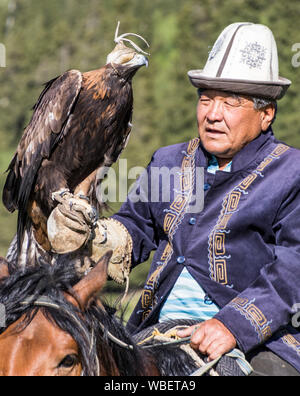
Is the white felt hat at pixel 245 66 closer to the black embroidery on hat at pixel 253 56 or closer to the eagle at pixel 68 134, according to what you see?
the black embroidery on hat at pixel 253 56

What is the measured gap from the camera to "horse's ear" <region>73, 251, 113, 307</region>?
1.88 meters

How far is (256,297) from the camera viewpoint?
244 centimetres

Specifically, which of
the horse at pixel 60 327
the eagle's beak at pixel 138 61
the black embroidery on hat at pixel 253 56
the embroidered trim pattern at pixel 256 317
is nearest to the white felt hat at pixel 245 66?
the black embroidery on hat at pixel 253 56

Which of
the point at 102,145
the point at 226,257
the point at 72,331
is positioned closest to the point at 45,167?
the point at 102,145

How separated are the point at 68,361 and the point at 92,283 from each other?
245 millimetres

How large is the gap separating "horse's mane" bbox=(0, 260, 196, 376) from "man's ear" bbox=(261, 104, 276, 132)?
48.9 inches

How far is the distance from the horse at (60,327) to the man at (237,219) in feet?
1.67

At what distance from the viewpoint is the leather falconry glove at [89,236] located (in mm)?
2732

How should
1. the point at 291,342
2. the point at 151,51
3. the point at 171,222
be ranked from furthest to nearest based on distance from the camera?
the point at 151,51
the point at 171,222
the point at 291,342

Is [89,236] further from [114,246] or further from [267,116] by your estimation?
[267,116]

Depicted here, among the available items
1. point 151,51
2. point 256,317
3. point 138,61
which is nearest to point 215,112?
point 256,317

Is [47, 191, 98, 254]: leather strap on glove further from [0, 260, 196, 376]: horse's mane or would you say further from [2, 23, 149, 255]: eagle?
[2, 23, 149, 255]: eagle

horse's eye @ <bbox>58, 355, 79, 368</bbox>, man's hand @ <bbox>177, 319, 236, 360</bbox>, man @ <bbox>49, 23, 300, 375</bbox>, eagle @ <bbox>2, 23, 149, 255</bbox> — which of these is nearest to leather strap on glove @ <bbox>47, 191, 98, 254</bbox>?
man @ <bbox>49, 23, 300, 375</bbox>

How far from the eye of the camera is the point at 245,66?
8.94 ft
